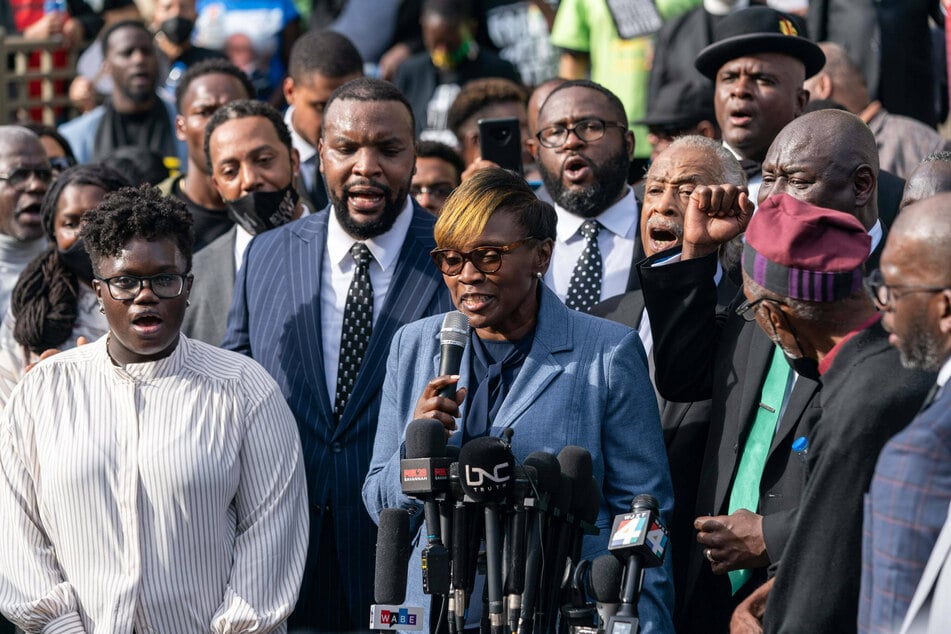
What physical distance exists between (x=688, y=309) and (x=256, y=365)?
5.22 feet

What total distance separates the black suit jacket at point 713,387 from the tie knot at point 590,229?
131cm

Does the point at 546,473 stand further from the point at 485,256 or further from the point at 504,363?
the point at 485,256

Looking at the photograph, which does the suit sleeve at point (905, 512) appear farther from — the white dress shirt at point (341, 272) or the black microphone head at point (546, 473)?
the white dress shirt at point (341, 272)

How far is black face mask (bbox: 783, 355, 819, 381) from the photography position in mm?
4660

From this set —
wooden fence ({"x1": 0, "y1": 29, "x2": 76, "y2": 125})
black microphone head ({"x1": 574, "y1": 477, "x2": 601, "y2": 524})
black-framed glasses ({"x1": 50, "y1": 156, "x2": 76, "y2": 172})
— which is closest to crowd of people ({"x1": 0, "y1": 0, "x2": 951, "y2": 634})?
black microphone head ({"x1": 574, "y1": 477, "x2": 601, "y2": 524})

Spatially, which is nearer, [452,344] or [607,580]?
[607,580]

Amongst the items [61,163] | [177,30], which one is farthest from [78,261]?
[177,30]

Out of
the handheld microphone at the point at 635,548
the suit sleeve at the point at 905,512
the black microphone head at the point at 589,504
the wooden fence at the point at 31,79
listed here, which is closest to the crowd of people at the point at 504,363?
the suit sleeve at the point at 905,512

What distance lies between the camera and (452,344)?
493 cm

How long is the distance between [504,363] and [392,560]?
945mm

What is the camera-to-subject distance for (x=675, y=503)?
5633mm

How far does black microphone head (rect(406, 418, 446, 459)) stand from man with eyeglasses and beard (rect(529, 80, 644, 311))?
7.28ft

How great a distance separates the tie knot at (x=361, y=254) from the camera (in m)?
6.43

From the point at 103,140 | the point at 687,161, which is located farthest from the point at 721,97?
the point at 103,140
